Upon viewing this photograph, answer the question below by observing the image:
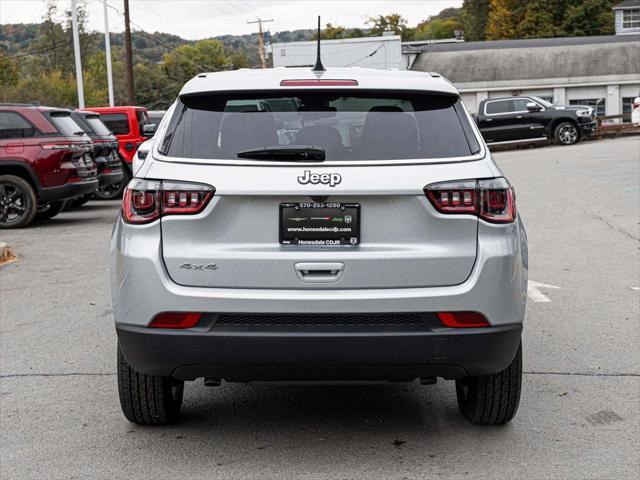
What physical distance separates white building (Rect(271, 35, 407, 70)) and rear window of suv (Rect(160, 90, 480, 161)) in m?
66.9

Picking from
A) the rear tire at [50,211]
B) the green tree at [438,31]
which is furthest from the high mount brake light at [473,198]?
the green tree at [438,31]

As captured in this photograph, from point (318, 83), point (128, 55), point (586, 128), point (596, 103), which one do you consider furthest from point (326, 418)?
point (596, 103)

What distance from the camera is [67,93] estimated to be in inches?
2416

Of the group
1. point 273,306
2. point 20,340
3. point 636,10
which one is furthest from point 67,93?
point 273,306

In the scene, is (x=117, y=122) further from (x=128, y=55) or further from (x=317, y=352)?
(x=128, y=55)

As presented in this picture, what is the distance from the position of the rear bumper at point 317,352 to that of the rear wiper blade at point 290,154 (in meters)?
0.76

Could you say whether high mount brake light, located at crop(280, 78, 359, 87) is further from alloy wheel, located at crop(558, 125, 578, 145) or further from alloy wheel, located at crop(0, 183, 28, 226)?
alloy wheel, located at crop(558, 125, 578, 145)

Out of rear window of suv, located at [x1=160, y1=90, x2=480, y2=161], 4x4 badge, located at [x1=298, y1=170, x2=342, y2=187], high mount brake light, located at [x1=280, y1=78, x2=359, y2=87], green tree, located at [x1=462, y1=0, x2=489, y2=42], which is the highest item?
green tree, located at [x1=462, y1=0, x2=489, y2=42]

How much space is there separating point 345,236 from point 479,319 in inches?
27.6

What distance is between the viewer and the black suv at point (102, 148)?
19.0 meters

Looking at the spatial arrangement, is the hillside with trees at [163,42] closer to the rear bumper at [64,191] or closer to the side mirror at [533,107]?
the side mirror at [533,107]

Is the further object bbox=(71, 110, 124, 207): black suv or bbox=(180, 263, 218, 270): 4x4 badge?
bbox=(71, 110, 124, 207): black suv

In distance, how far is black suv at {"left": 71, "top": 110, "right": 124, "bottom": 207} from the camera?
62.3 ft

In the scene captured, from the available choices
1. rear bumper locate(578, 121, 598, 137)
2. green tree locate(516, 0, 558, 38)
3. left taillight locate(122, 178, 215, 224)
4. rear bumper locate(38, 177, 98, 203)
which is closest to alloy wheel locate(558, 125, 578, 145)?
rear bumper locate(578, 121, 598, 137)
